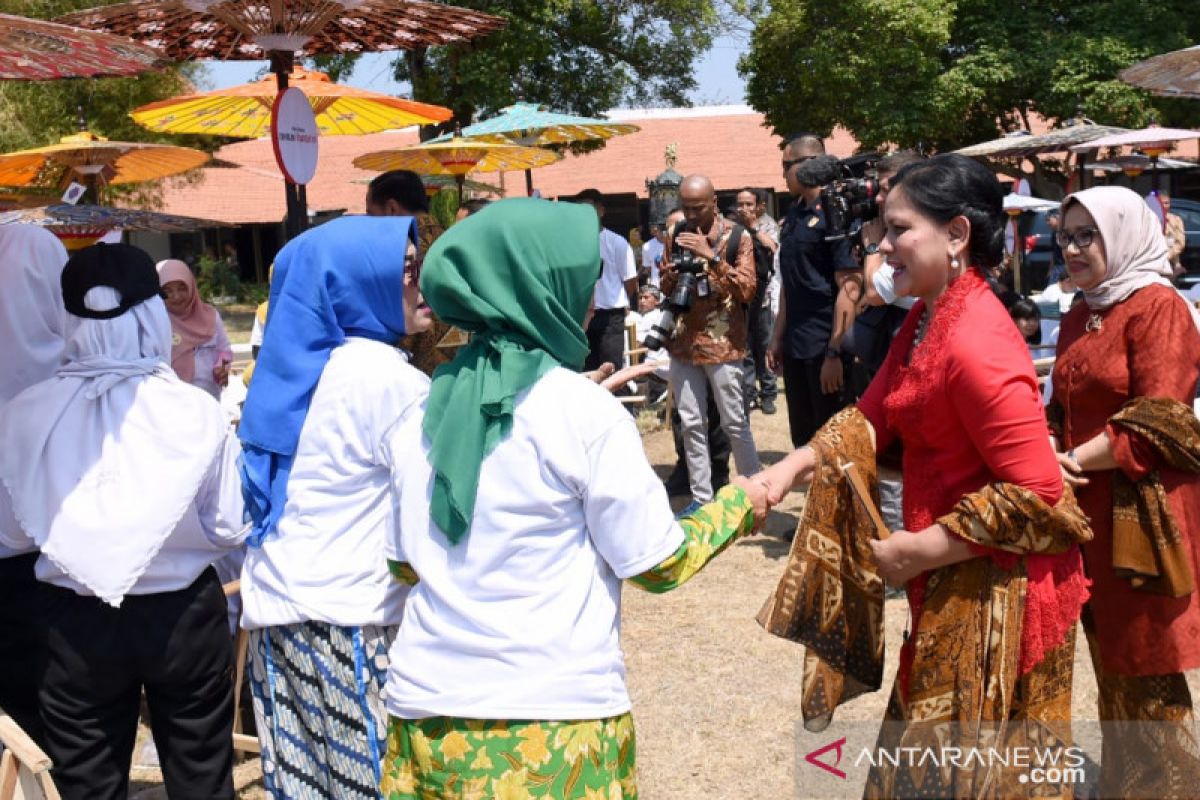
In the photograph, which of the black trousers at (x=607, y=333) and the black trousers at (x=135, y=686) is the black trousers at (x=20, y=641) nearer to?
the black trousers at (x=135, y=686)

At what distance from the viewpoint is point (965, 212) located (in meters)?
2.60

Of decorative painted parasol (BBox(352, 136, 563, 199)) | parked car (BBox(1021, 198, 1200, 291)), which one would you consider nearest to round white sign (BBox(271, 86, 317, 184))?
decorative painted parasol (BBox(352, 136, 563, 199))

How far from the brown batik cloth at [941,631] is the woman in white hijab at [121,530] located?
53.4 inches

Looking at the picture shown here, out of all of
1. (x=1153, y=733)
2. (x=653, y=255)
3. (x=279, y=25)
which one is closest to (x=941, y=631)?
(x=1153, y=733)

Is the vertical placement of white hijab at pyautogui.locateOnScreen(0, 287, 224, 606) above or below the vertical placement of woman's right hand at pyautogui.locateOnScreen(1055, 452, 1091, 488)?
above

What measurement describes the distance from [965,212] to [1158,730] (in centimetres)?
170

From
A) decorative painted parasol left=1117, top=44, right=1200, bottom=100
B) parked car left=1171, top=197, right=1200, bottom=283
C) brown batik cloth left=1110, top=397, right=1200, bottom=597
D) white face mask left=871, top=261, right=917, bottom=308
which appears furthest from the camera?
parked car left=1171, top=197, right=1200, bottom=283

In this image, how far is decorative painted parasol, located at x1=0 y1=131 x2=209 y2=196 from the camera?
1005cm

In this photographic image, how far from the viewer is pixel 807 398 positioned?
650 cm

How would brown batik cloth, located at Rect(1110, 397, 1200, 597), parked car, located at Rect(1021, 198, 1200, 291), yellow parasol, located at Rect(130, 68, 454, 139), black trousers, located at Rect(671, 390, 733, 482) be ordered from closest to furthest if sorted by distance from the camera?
brown batik cloth, located at Rect(1110, 397, 1200, 597) → black trousers, located at Rect(671, 390, 733, 482) → yellow parasol, located at Rect(130, 68, 454, 139) → parked car, located at Rect(1021, 198, 1200, 291)

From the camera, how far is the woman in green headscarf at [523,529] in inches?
84.8

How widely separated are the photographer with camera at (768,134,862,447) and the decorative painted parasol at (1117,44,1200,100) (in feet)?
5.76

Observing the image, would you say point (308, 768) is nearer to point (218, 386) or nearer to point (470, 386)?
point (470, 386)

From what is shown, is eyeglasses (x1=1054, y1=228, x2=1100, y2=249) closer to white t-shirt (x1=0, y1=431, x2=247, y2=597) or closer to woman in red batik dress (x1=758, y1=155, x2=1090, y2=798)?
woman in red batik dress (x1=758, y1=155, x2=1090, y2=798)
